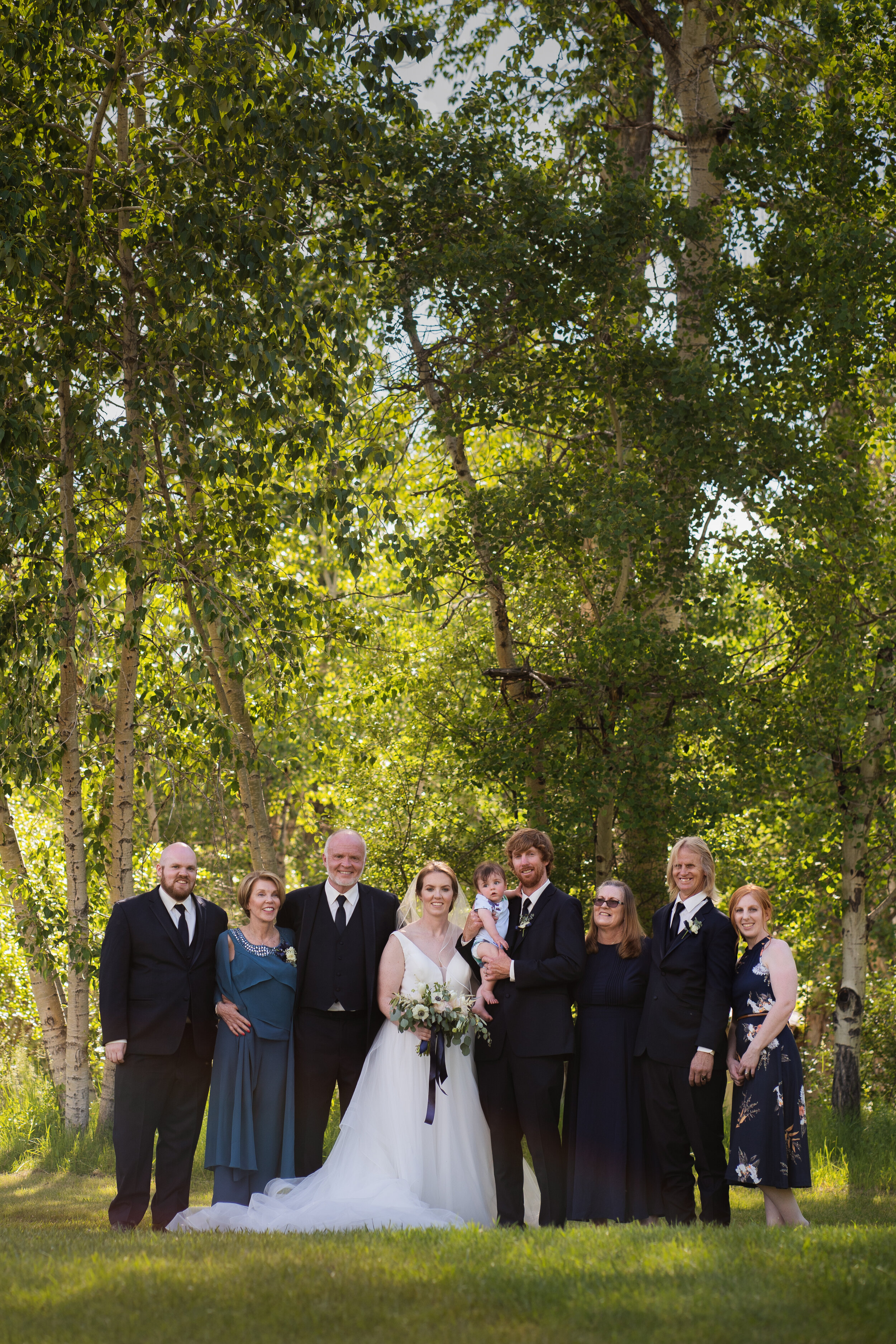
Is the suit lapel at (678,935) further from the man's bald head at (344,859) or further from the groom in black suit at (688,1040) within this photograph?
the man's bald head at (344,859)

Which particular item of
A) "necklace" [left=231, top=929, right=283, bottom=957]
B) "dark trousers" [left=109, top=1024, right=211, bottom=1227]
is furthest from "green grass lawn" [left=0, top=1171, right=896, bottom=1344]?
"necklace" [left=231, top=929, right=283, bottom=957]

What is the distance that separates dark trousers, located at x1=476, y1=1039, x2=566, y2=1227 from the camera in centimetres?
587

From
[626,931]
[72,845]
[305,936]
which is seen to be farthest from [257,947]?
[72,845]

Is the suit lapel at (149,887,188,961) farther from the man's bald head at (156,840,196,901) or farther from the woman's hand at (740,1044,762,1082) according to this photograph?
the woman's hand at (740,1044,762,1082)

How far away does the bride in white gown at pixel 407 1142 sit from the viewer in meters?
5.73

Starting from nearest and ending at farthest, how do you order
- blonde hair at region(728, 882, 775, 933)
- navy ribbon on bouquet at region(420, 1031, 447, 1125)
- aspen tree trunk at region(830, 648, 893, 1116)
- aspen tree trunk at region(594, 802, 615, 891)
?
blonde hair at region(728, 882, 775, 933) < navy ribbon on bouquet at region(420, 1031, 447, 1125) < aspen tree trunk at region(830, 648, 893, 1116) < aspen tree trunk at region(594, 802, 615, 891)

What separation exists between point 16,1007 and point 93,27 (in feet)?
38.6

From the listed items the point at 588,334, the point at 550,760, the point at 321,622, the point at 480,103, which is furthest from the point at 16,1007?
the point at 480,103

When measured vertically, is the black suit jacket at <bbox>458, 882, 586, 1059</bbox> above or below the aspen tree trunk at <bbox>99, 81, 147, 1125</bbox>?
below

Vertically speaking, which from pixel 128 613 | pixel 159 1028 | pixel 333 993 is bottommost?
pixel 159 1028

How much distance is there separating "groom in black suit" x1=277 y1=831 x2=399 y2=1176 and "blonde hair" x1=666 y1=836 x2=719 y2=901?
157cm

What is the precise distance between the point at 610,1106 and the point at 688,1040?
1.74 ft

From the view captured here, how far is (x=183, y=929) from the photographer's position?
249 inches

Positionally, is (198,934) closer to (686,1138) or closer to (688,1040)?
(688,1040)
